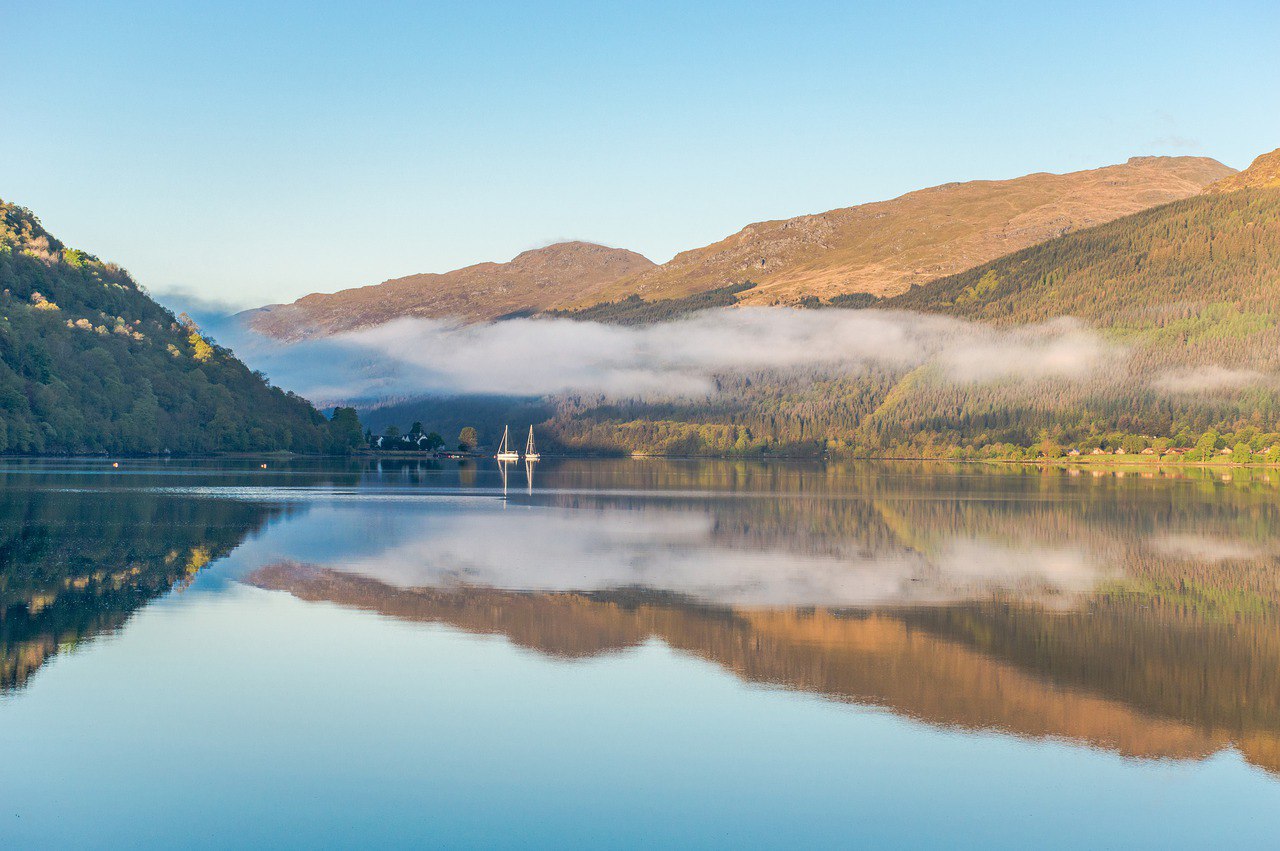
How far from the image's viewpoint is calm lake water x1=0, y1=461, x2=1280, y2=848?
A: 14266 mm

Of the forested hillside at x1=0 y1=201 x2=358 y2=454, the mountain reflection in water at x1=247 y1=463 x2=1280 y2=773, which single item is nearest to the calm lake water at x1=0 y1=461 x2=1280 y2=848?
the mountain reflection in water at x1=247 y1=463 x2=1280 y2=773

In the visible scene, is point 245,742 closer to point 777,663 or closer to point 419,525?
point 777,663

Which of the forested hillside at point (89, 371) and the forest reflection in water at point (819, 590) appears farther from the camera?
the forested hillside at point (89, 371)

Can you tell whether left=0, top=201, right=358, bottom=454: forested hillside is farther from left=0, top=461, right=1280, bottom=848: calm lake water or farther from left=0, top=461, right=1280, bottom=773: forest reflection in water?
left=0, top=461, right=1280, bottom=848: calm lake water

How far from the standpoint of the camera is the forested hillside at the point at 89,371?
147 meters

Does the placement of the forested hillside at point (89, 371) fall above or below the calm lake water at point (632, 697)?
above

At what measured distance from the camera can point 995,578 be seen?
35.2m

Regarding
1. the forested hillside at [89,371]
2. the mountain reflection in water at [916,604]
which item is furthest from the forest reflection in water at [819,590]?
the forested hillside at [89,371]

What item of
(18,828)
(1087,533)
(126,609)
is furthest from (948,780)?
(1087,533)

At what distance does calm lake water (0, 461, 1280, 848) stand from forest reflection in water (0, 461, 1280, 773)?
0.14 meters

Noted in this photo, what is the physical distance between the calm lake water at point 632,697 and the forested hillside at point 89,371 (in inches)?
4712

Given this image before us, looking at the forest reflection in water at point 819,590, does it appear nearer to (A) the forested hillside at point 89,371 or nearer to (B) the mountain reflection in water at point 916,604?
(B) the mountain reflection in water at point 916,604

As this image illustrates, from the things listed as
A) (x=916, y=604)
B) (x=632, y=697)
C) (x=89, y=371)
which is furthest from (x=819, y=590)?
(x=89, y=371)

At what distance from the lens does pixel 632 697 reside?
19.9m
